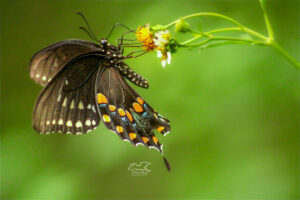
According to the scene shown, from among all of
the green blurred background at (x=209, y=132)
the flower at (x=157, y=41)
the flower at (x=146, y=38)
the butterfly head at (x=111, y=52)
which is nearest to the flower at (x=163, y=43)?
the flower at (x=157, y=41)

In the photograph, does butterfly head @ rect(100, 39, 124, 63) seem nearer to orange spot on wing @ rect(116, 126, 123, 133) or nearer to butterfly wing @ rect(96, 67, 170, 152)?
butterfly wing @ rect(96, 67, 170, 152)

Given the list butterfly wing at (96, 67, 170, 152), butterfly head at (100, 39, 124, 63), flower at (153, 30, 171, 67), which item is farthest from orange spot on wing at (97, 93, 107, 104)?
flower at (153, 30, 171, 67)

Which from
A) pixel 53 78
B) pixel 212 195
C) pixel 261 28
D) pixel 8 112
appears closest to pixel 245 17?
pixel 261 28

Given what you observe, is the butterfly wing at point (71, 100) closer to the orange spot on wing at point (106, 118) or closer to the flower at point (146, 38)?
the orange spot on wing at point (106, 118)

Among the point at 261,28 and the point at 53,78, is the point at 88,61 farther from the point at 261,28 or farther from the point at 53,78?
the point at 261,28

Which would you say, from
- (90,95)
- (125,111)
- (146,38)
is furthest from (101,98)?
(146,38)

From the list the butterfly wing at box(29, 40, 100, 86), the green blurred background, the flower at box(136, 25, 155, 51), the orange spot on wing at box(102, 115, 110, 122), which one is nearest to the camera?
the flower at box(136, 25, 155, 51)
